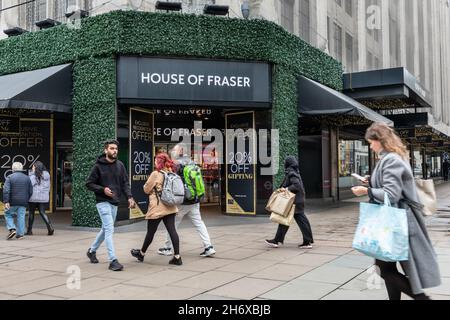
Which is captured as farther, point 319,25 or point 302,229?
point 319,25

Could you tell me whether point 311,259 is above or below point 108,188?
below

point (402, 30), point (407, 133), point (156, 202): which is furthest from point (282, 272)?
point (402, 30)

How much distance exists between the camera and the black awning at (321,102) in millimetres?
13633

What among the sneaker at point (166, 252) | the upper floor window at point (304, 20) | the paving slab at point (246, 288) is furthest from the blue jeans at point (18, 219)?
the upper floor window at point (304, 20)

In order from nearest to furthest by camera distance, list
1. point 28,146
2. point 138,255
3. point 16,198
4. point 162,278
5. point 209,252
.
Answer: point 162,278, point 138,255, point 209,252, point 16,198, point 28,146

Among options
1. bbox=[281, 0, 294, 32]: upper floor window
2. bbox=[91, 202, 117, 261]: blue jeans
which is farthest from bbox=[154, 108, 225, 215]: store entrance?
bbox=[91, 202, 117, 261]: blue jeans

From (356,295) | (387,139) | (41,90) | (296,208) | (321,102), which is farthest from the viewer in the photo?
(321,102)

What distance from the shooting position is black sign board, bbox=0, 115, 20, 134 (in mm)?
14344

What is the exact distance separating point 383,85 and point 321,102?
3940 millimetres

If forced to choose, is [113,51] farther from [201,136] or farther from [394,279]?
[394,279]

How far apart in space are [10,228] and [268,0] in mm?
10022

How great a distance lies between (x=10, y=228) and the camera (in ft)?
33.9

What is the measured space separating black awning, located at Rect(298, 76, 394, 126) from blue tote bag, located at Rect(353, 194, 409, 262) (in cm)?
1000

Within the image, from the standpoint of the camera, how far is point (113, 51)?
1179 centimetres
